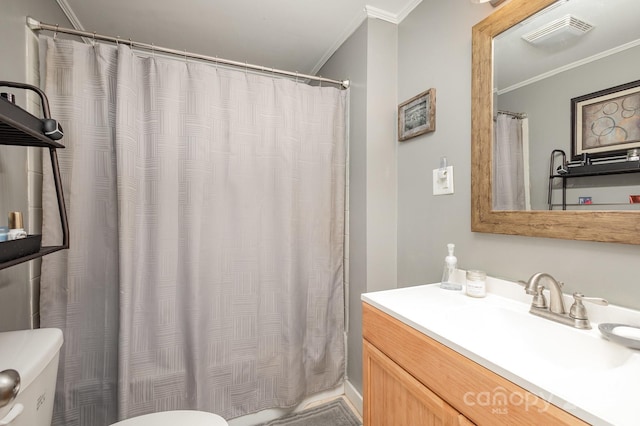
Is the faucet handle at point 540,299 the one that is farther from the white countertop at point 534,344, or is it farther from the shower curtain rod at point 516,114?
the shower curtain rod at point 516,114

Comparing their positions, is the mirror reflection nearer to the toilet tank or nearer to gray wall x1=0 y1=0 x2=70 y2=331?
the toilet tank

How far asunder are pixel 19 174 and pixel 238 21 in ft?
4.38

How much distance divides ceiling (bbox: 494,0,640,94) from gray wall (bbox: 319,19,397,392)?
0.62 meters

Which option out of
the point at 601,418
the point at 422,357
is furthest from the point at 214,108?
the point at 601,418

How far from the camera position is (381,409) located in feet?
3.22

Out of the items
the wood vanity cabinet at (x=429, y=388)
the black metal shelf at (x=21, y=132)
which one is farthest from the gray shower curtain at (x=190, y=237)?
the wood vanity cabinet at (x=429, y=388)

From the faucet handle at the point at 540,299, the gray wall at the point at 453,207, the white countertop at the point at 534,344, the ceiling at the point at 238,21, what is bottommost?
the white countertop at the point at 534,344

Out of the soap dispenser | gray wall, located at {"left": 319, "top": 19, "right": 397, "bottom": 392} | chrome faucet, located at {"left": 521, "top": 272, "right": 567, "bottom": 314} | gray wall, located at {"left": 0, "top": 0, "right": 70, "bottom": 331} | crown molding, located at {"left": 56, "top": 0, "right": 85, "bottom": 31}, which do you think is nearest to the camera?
chrome faucet, located at {"left": 521, "top": 272, "right": 567, "bottom": 314}

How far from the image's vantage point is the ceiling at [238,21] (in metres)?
1.49

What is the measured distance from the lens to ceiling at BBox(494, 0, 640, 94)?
2.58 feet

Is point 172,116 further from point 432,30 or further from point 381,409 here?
point 381,409

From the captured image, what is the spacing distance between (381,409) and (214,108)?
156cm

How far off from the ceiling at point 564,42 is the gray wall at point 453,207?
0.52 feet

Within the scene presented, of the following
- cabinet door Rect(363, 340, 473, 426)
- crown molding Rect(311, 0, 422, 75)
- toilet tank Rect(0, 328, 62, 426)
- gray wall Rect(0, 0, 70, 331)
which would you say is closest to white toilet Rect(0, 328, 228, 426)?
toilet tank Rect(0, 328, 62, 426)
